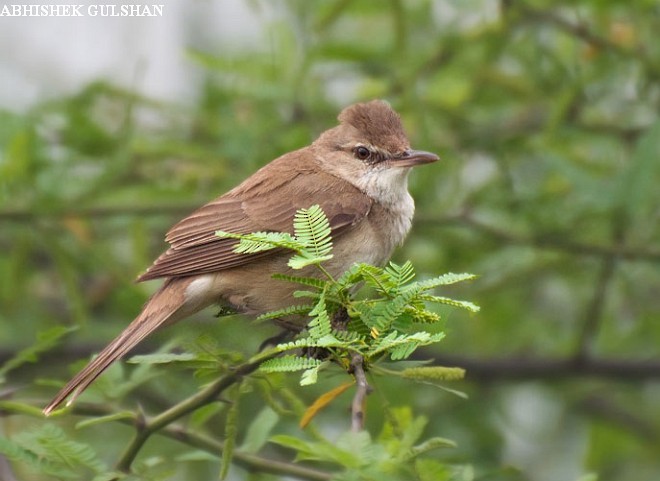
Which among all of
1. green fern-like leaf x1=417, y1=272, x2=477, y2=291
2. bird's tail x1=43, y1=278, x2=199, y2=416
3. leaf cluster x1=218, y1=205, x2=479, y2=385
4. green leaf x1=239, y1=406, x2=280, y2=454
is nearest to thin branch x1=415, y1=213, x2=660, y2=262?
bird's tail x1=43, y1=278, x2=199, y2=416

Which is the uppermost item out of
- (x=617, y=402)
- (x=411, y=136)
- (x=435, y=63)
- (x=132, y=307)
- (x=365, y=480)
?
(x=435, y=63)

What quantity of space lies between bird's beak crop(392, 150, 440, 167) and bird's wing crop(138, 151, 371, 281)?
227 mm

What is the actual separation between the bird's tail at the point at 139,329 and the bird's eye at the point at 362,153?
43.7 inches

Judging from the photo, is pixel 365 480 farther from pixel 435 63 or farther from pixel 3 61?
pixel 3 61

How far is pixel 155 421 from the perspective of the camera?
3.49 meters

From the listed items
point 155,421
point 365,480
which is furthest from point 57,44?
point 365,480

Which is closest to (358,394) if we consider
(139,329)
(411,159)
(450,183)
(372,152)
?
(139,329)

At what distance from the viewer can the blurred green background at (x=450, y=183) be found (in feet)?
19.0

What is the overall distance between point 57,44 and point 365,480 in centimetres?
609

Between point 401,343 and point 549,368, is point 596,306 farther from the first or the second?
point 401,343

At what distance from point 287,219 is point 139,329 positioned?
2.52 ft

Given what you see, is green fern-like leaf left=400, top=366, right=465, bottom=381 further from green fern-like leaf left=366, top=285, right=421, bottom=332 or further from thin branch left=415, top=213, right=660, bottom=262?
thin branch left=415, top=213, right=660, bottom=262

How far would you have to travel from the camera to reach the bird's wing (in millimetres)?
4508

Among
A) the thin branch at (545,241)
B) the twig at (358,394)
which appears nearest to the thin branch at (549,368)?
the thin branch at (545,241)
